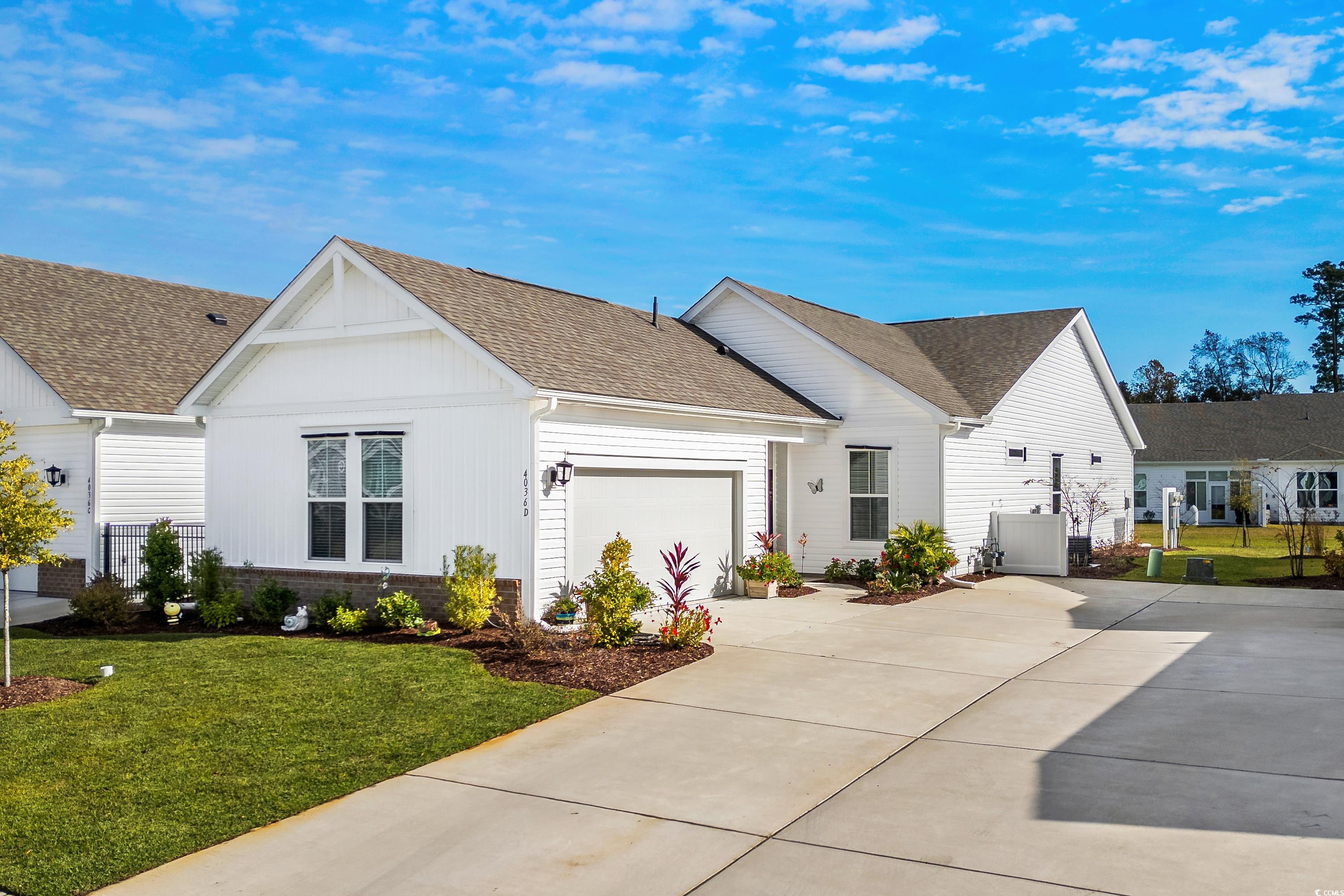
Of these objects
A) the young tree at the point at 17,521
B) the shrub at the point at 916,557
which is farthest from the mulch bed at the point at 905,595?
the young tree at the point at 17,521

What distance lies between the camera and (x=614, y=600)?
37.1 ft

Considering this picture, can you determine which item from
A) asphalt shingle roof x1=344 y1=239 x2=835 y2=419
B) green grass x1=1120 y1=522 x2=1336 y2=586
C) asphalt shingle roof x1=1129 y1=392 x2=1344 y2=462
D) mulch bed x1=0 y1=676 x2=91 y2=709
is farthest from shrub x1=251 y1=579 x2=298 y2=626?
asphalt shingle roof x1=1129 y1=392 x2=1344 y2=462

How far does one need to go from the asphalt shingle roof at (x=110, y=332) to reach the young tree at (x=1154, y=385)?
228ft

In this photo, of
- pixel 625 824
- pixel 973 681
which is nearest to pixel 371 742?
pixel 625 824

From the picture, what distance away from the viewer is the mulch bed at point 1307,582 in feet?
56.2

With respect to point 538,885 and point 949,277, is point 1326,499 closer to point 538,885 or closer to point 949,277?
Result: point 949,277

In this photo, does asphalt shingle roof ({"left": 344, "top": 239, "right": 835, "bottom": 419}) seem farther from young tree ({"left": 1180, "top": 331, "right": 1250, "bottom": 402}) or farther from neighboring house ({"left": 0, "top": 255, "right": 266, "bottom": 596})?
young tree ({"left": 1180, "top": 331, "right": 1250, "bottom": 402})

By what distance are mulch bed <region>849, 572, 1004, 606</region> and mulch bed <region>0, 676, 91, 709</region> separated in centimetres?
1069

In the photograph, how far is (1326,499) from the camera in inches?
1468

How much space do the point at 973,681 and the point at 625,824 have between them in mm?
5021

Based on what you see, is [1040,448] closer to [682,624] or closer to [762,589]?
[762,589]

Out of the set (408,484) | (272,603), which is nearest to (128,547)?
(272,603)

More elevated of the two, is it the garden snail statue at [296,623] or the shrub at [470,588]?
the shrub at [470,588]

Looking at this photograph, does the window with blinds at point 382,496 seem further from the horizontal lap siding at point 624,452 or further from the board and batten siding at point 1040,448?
the board and batten siding at point 1040,448
